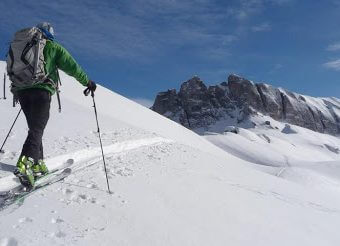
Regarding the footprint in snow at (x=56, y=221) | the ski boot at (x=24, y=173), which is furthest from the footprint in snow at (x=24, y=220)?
the ski boot at (x=24, y=173)

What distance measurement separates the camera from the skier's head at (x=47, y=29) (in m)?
6.64

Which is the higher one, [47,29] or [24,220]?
[47,29]

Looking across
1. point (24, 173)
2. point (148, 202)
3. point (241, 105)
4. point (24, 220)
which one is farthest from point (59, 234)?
point (241, 105)

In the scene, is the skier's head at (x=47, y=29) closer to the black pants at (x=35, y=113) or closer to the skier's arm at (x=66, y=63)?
the skier's arm at (x=66, y=63)

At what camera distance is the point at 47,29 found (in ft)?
22.0

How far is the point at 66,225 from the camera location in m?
4.88

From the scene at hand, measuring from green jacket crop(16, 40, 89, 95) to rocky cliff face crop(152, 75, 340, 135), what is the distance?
14857 centimetres

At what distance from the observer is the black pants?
6.53 m

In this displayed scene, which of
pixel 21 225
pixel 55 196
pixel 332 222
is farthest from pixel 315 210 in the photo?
pixel 21 225

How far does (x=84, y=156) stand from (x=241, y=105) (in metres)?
161

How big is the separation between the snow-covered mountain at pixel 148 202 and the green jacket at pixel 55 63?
4.95 ft

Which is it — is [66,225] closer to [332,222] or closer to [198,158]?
[332,222]

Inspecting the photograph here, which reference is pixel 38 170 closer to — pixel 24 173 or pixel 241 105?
pixel 24 173

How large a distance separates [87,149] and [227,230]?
466cm
